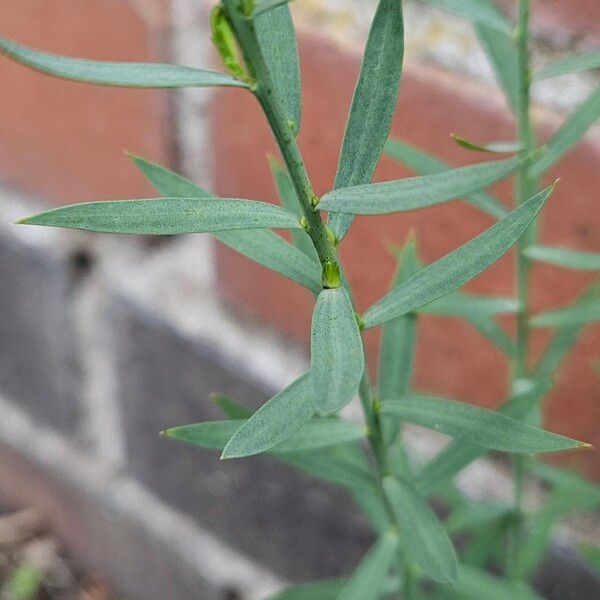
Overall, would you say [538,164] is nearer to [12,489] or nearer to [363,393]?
[363,393]

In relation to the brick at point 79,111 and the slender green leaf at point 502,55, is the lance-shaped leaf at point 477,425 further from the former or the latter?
the brick at point 79,111

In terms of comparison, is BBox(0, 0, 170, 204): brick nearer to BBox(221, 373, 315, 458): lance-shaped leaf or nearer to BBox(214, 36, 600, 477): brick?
BBox(214, 36, 600, 477): brick

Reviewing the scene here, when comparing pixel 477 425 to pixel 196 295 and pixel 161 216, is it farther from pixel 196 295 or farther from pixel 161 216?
pixel 196 295

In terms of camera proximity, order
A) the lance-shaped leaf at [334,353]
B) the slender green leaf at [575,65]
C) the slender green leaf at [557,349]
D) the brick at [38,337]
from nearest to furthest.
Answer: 1. the lance-shaped leaf at [334,353]
2. the slender green leaf at [575,65]
3. the slender green leaf at [557,349]
4. the brick at [38,337]

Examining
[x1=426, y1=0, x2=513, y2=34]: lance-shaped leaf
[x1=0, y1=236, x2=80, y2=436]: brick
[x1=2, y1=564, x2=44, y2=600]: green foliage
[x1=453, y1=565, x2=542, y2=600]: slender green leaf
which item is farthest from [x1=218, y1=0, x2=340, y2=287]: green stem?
[x1=2, y1=564, x2=44, y2=600]: green foliage

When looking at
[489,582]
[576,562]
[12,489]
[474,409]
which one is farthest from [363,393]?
[12,489]

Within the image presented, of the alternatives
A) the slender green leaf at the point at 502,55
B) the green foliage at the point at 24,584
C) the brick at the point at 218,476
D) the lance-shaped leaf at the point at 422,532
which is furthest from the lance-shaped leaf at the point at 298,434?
the green foliage at the point at 24,584
